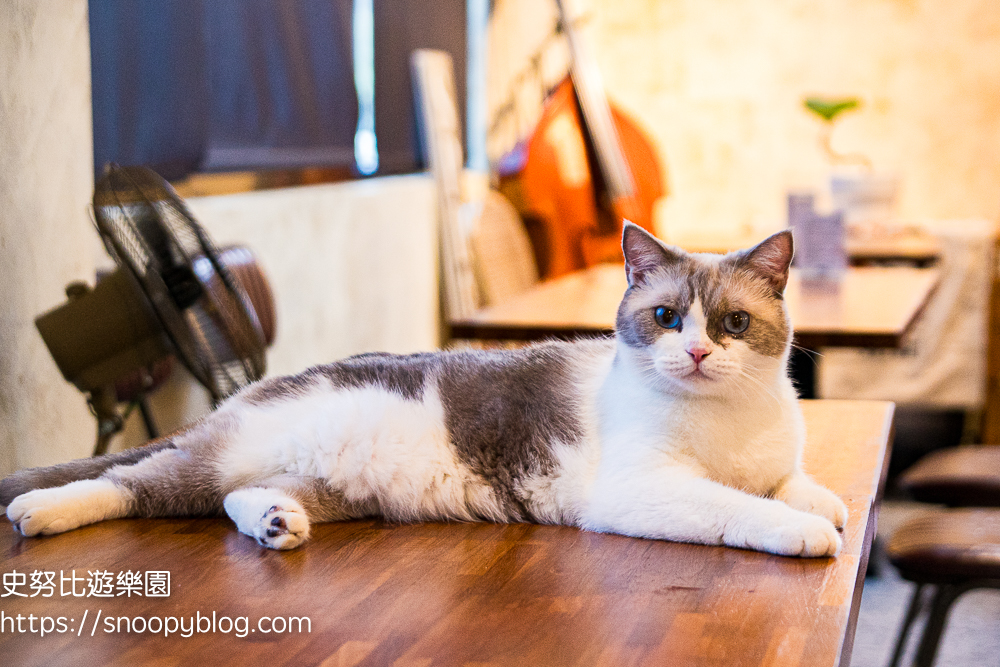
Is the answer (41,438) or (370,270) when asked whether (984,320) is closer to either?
(370,270)

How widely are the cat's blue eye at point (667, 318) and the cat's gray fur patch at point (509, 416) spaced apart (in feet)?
0.53

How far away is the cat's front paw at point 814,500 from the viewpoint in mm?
1087

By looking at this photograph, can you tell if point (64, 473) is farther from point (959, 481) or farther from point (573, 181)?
point (573, 181)

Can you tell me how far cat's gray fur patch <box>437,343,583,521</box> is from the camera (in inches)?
46.4

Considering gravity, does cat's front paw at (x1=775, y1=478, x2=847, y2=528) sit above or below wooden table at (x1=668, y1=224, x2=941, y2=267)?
above

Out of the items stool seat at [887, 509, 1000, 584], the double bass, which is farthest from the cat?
the double bass

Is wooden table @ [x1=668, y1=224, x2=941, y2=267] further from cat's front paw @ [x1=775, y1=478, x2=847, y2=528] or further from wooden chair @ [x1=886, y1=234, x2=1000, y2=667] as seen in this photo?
cat's front paw @ [x1=775, y1=478, x2=847, y2=528]

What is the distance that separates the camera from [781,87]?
5.41 metres

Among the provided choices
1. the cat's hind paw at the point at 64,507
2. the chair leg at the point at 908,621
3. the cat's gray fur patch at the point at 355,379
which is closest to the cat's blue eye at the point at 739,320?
the cat's gray fur patch at the point at 355,379

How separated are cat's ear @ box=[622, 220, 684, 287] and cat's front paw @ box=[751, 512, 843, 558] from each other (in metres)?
0.36

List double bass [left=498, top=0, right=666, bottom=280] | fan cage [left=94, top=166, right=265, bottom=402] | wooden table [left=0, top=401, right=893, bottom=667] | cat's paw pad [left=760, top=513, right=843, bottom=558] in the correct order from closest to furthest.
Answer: wooden table [left=0, top=401, right=893, bottom=667]
cat's paw pad [left=760, top=513, right=843, bottom=558]
fan cage [left=94, top=166, right=265, bottom=402]
double bass [left=498, top=0, right=666, bottom=280]

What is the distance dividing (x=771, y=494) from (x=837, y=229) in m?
2.24

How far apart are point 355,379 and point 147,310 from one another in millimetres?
545

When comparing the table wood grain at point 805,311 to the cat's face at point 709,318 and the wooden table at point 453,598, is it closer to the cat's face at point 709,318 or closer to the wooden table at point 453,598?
the cat's face at point 709,318
